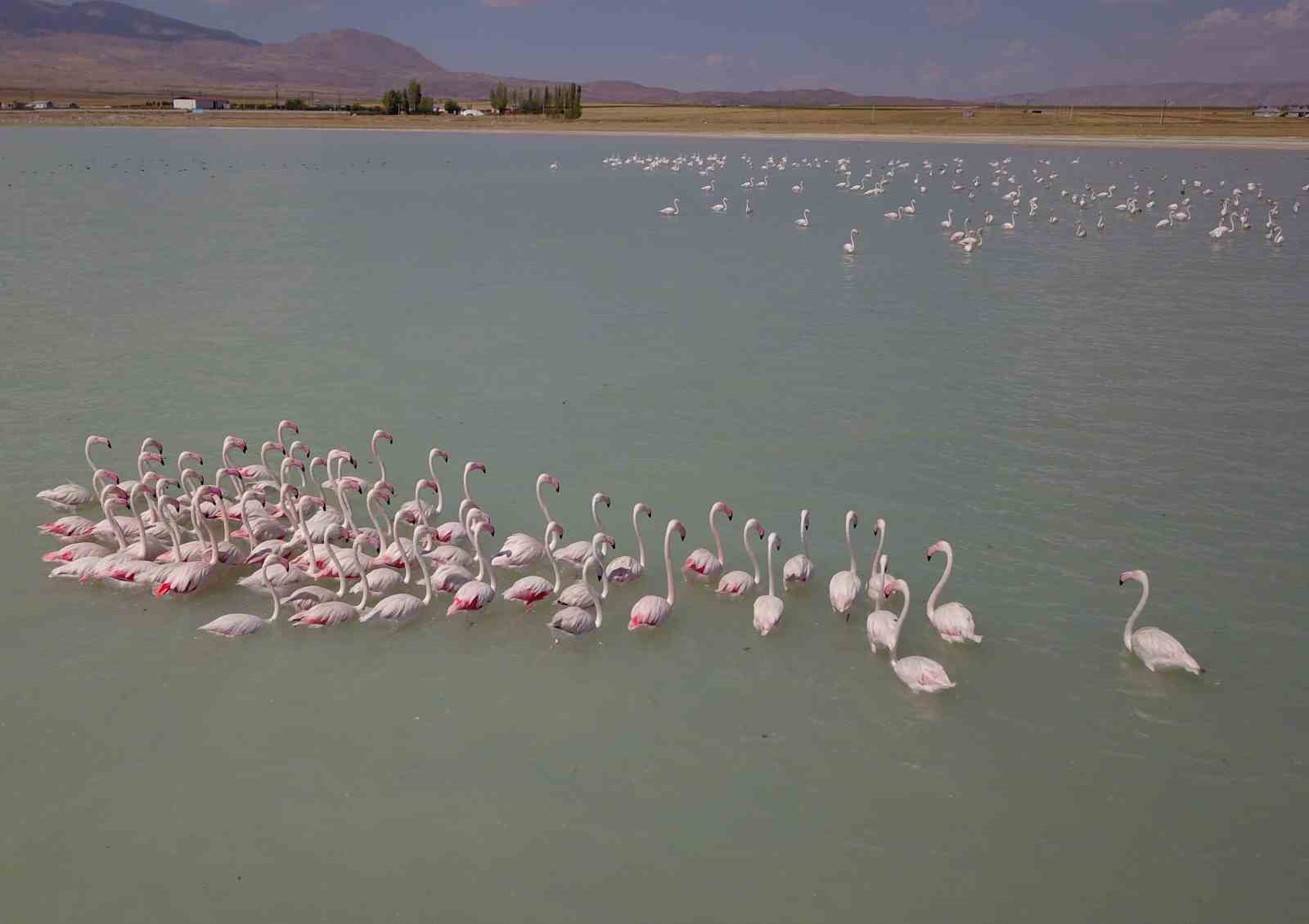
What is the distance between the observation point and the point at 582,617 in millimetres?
8305

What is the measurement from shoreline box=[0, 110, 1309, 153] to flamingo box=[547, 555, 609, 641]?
260 ft

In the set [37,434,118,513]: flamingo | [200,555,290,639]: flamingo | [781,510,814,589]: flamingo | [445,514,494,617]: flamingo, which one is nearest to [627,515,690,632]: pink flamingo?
[781,510,814,589]: flamingo

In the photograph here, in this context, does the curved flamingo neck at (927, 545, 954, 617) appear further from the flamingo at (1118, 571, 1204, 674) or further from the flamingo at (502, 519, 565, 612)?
the flamingo at (502, 519, 565, 612)

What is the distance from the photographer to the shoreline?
7544cm

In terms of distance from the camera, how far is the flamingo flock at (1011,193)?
3331 centimetres

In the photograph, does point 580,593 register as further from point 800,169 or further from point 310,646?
point 800,169

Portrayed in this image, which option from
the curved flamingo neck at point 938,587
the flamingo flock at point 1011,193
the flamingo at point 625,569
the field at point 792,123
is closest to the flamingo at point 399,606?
the flamingo at point 625,569

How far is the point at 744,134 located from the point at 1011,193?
5782 cm

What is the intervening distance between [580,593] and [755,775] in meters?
2.39

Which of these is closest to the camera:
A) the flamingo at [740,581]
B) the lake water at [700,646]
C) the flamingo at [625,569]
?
the lake water at [700,646]

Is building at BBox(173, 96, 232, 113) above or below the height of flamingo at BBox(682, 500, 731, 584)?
above

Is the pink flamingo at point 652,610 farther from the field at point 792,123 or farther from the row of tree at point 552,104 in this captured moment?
the row of tree at point 552,104

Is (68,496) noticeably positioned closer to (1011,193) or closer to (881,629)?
(881,629)

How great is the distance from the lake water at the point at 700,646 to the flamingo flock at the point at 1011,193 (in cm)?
1161
